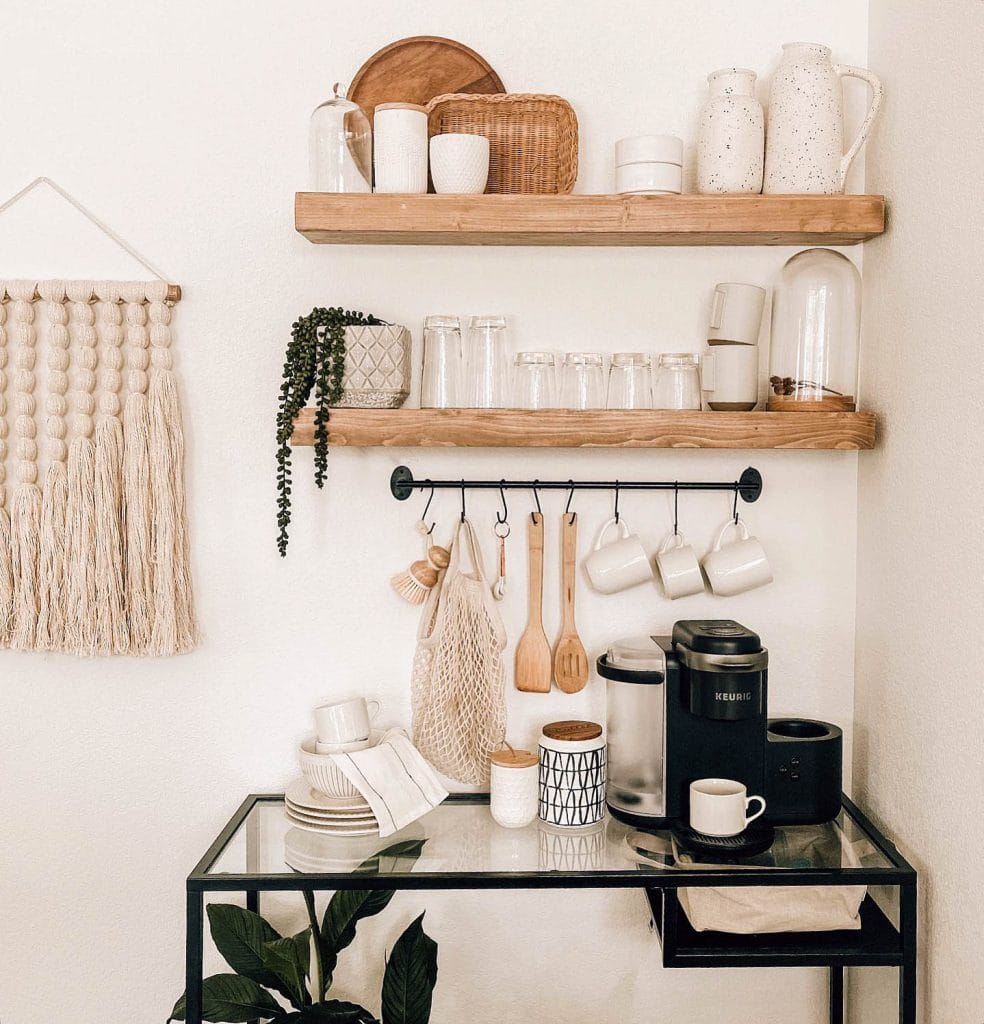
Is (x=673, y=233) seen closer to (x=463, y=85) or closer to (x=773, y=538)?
(x=463, y=85)

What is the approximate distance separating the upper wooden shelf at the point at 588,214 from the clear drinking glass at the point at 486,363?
161mm

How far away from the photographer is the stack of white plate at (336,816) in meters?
1.58

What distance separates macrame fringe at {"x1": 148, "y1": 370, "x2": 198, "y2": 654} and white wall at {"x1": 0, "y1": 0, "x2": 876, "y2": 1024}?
0.16ft

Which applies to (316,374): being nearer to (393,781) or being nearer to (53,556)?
(53,556)

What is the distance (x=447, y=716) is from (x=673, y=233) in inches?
34.4

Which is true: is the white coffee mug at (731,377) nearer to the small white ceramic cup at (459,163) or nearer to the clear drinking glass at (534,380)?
the clear drinking glass at (534,380)

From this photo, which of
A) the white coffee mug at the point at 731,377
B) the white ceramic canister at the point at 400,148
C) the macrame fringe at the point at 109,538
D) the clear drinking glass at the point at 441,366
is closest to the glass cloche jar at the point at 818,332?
the white coffee mug at the point at 731,377

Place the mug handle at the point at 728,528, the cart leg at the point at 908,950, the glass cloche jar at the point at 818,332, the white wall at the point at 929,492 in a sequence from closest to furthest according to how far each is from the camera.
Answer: the white wall at the point at 929,492 < the cart leg at the point at 908,950 < the glass cloche jar at the point at 818,332 < the mug handle at the point at 728,528

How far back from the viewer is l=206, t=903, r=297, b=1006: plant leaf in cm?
154

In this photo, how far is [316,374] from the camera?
5.37 ft

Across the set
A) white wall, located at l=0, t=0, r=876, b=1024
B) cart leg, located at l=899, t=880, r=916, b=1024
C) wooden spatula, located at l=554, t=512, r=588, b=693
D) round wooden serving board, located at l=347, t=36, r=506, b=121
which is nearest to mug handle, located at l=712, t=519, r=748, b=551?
white wall, located at l=0, t=0, r=876, b=1024

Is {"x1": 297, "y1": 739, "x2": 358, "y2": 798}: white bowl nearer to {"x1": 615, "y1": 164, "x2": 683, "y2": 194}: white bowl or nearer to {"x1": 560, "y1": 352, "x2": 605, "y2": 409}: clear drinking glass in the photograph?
{"x1": 560, "y1": 352, "x2": 605, "y2": 409}: clear drinking glass

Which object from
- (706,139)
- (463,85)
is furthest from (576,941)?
(463,85)

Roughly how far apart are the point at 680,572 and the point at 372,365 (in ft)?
2.03
